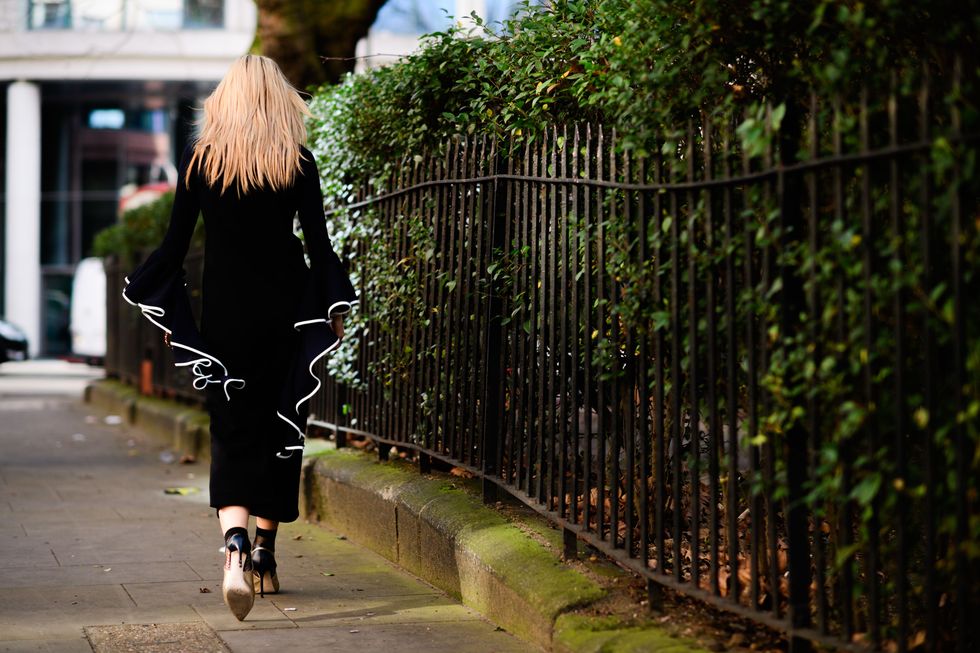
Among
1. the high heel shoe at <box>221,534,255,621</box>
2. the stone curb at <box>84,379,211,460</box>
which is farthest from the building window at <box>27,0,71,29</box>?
the high heel shoe at <box>221,534,255,621</box>

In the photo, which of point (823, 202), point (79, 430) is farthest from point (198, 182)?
point (79, 430)

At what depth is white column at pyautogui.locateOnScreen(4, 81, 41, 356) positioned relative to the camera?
3469cm

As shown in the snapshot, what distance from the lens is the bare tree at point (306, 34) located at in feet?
33.6

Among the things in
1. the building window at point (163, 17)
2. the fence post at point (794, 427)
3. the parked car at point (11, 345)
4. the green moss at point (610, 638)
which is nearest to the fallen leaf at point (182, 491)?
the green moss at point (610, 638)

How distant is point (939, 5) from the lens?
3244 mm

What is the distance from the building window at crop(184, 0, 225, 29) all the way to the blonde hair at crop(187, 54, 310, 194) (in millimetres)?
30015

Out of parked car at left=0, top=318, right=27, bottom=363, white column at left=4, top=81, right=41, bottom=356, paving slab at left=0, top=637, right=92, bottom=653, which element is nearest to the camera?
paving slab at left=0, top=637, right=92, bottom=653

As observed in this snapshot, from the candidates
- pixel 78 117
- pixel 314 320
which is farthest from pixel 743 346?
pixel 78 117

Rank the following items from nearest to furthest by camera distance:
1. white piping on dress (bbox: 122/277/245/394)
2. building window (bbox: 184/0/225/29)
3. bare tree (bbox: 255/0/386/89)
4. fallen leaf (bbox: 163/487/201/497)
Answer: white piping on dress (bbox: 122/277/245/394)
fallen leaf (bbox: 163/487/201/497)
bare tree (bbox: 255/0/386/89)
building window (bbox: 184/0/225/29)

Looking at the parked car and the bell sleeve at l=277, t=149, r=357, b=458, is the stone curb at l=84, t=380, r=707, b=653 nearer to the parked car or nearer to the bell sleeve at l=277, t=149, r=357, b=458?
the bell sleeve at l=277, t=149, r=357, b=458

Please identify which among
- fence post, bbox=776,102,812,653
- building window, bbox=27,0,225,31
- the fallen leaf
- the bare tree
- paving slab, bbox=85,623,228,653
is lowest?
the fallen leaf

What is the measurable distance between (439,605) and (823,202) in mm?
2469

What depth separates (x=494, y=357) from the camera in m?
5.31

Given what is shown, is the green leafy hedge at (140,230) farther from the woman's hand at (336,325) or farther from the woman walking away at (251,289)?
the woman's hand at (336,325)
